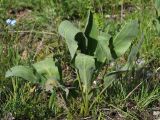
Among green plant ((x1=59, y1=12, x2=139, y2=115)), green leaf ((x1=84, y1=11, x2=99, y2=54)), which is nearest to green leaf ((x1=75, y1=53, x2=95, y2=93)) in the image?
green plant ((x1=59, y1=12, x2=139, y2=115))

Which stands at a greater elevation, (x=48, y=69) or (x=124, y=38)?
(x=124, y=38)

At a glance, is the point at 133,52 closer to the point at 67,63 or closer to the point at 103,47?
the point at 103,47

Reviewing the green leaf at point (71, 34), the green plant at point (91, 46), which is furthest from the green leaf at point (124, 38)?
the green leaf at point (71, 34)

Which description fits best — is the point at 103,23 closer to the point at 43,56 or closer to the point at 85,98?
the point at 43,56

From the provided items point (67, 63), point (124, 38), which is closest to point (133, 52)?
point (124, 38)

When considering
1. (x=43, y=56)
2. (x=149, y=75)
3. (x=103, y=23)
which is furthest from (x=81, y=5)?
(x=149, y=75)

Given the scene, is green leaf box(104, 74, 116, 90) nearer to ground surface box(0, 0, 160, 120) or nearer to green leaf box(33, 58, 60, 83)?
ground surface box(0, 0, 160, 120)
